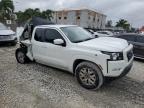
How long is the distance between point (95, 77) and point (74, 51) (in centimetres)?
93

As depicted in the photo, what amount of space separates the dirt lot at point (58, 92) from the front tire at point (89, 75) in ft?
0.60

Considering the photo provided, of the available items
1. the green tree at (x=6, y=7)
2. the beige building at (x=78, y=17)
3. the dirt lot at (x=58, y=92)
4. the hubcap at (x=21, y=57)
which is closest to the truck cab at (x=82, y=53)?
the dirt lot at (x=58, y=92)

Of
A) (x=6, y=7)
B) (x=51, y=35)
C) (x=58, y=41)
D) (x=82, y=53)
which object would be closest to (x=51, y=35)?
(x=51, y=35)

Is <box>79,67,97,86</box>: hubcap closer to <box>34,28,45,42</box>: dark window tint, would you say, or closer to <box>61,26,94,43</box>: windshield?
<box>61,26,94,43</box>: windshield

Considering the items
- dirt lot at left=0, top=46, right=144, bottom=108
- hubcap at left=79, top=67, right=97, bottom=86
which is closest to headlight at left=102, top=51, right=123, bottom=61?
hubcap at left=79, top=67, right=97, bottom=86

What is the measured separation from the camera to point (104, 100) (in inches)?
178

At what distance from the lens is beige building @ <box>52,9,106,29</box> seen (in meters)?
65.4

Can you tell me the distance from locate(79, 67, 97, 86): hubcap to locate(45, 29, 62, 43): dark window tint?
131 centimetres

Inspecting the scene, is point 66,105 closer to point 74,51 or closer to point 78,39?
point 74,51

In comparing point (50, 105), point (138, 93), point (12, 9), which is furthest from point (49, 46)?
point (12, 9)

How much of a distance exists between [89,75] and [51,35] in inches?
75.2

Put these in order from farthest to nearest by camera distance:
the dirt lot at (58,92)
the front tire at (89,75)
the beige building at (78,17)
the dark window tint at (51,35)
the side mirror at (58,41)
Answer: the beige building at (78,17)
the dark window tint at (51,35)
the side mirror at (58,41)
the front tire at (89,75)
the dirt lot at (58,92)

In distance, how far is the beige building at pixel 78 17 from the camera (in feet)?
214

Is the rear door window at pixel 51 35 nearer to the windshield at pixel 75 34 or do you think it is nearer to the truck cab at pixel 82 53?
the truck cab at pixel 82 53
